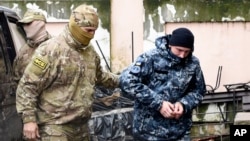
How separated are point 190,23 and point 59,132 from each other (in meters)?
6.47

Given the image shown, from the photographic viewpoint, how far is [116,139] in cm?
682

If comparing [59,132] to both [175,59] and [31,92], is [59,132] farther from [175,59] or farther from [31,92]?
[175,59]

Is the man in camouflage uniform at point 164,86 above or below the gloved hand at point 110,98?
above

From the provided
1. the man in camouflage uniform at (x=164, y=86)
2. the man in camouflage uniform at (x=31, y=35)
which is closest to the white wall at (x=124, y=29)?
the man in camouflage uniform at (x=31, y=35)

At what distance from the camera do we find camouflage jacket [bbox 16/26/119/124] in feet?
14.0

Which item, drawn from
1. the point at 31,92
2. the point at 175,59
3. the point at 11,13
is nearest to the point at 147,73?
the point at 175,59

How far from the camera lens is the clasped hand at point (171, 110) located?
13.7ft

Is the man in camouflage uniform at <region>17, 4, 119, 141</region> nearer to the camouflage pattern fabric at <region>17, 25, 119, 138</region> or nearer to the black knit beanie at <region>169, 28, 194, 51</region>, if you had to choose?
the camouflage pattern fabric at <region>17, 25, 119, 138</region>

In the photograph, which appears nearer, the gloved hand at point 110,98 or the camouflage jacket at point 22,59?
the camouflage jacket at point 22,59

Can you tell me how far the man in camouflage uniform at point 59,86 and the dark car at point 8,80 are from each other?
0.32 metres

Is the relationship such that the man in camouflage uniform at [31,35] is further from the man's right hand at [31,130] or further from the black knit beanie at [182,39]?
the black knit beanie at [182,39]

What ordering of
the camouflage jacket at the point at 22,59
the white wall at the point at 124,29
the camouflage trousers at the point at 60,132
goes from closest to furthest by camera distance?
the camouflage trousers at the point at 60,132 < the camouflage jacket at the point at 22,59 < the white wall at the point at 124,29

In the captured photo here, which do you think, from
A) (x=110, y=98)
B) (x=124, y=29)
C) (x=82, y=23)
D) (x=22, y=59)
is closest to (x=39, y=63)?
(x=82, y=23)

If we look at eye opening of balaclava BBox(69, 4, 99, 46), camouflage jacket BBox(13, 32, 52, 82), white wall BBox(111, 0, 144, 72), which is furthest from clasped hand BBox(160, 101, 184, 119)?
white wall BBox(111, 0, 144, 72)
